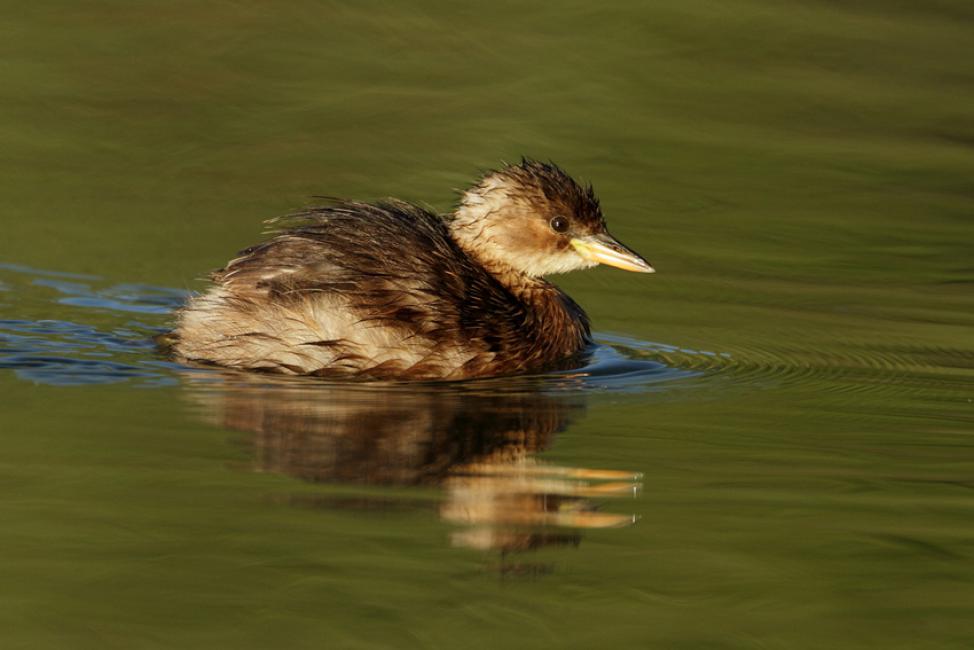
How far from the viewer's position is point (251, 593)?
5.59 meters

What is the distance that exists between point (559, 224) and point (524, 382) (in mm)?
1218

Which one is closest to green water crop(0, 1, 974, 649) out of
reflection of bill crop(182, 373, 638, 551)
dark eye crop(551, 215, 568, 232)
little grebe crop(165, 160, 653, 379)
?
reflection of bill crop(182, 373, 638, 551)

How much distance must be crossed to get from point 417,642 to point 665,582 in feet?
3.12

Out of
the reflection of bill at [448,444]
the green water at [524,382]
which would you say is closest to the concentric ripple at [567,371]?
the green water at [524,382]

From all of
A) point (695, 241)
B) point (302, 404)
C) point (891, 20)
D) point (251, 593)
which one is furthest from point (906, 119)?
point (251, 593)

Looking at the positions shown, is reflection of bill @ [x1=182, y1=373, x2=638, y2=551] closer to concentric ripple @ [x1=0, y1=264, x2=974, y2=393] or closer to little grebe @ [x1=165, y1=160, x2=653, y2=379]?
little grebe @ [x1=165, y1=160, x2=653, y2=379]

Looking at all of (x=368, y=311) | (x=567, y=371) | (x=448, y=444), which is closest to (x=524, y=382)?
(x=567, y=371)

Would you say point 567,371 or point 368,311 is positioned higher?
point 368,311

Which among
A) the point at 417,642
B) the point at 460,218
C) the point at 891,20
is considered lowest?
the point at 417,642

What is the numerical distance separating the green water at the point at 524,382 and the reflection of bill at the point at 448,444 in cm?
2

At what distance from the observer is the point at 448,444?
7332mm

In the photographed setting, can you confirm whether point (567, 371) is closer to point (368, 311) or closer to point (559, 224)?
point (559, 224)

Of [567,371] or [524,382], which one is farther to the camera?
[567,371]

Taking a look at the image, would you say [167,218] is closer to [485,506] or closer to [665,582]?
[485,506]
